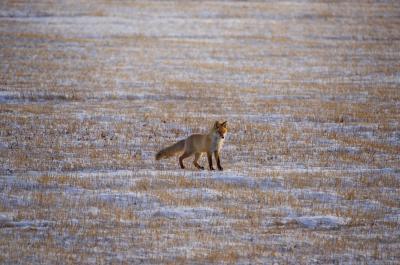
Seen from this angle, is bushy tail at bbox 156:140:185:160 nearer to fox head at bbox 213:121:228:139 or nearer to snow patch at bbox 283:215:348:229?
fox head at bbox 213:121:228:139

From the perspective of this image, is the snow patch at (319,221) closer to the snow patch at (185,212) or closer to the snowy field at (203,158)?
the snowy field at (203,158)

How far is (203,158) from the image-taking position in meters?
18.4

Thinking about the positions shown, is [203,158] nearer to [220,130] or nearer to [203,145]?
[203,145]

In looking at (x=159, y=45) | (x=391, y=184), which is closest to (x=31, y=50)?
(x=159, y=45)

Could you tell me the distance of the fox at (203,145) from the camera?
15.8 metres

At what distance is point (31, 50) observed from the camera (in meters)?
40.4

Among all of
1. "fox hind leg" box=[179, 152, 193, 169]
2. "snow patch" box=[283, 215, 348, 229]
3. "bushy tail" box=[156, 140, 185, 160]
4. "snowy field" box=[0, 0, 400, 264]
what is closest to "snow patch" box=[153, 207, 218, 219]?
"snowy field" box=[0, 0, 400, 264]

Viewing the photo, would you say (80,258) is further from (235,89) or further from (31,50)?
(31,50)

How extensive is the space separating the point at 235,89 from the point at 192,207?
58.8 ft

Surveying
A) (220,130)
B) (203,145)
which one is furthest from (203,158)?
(220,130)

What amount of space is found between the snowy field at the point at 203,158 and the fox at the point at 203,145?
0.39m

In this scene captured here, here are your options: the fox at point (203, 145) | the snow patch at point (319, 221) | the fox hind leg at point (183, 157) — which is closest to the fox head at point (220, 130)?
the fox at point (203, 145)

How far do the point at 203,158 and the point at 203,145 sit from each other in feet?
8.14

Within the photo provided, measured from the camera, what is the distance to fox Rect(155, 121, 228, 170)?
15.8 meters
